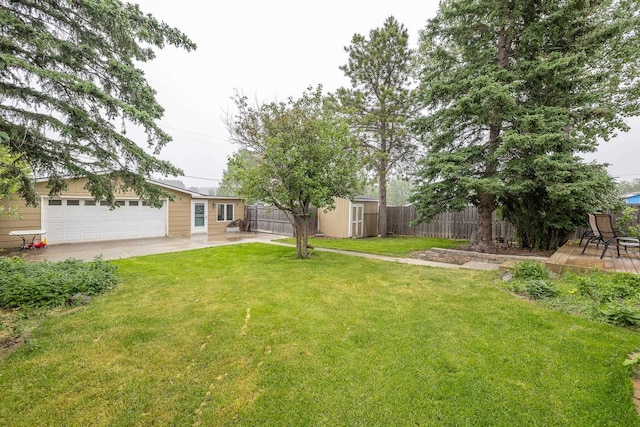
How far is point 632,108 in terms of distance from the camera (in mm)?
10156

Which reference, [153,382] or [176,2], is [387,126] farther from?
[153,382]

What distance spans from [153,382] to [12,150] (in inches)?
162

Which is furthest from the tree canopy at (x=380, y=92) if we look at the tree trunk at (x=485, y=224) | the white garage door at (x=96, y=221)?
the white garage door at (x=96, y=221)

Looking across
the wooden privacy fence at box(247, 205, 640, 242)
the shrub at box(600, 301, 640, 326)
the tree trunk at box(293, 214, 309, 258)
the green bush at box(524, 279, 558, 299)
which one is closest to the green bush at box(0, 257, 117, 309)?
the tree trunk at box(293, 214, 309, 258)

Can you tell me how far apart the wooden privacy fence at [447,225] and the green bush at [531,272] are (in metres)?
5.34

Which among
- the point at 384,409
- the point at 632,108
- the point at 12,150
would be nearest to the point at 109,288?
the point at 12,150

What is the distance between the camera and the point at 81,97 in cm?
432

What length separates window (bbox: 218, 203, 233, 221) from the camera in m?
16.8

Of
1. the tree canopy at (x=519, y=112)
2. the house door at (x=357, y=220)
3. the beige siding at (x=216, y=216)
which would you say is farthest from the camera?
the beige siding at (x=216, y=216)

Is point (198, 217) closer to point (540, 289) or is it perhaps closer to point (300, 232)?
point (300, 232)

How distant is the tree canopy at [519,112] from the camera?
279 inches

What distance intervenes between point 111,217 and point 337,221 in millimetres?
10307

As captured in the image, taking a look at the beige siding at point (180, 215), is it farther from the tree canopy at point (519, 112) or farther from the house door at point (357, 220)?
the tree canopy at point (519, 112)

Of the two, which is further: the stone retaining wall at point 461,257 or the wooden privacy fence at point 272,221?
the wooden privacy fence at point 272,221
